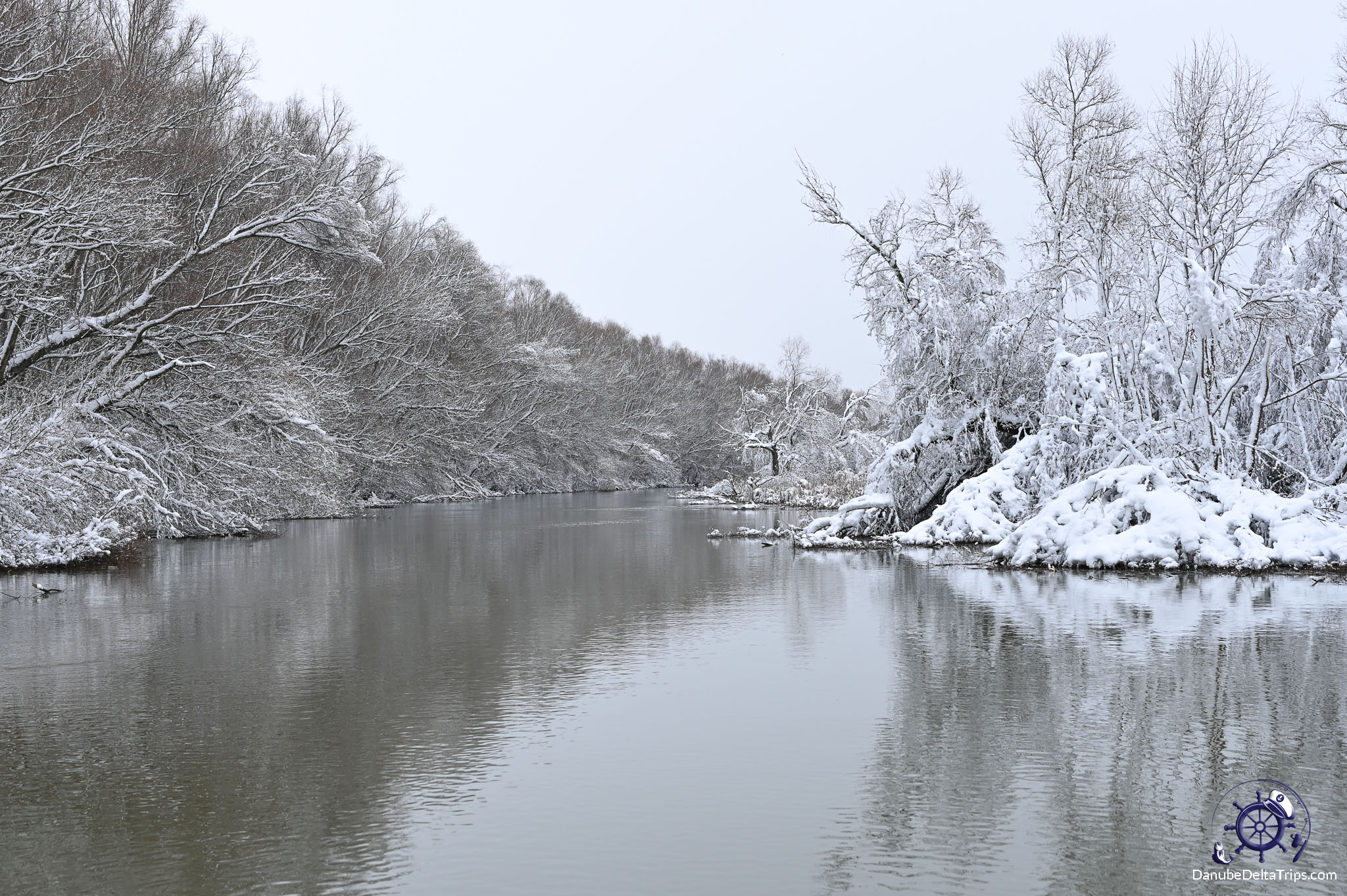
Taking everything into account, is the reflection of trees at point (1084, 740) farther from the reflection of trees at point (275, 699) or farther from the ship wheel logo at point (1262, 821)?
the reflection of trees at point (275, 699)

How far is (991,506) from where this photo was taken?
933 inches

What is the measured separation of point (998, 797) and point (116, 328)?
77.2 feet

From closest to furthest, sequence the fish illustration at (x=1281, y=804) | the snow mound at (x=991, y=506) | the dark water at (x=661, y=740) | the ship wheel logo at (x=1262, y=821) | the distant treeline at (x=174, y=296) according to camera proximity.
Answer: the dark water at (x=661, y=740) < the ship wheel logo at (x=1262, y=821) < the fish illustration at (x=1281, y=804) < the distant treeline at (x=174, y=296) < the snow mound at (x=991, y=506)

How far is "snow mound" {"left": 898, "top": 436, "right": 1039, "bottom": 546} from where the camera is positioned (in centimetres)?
2347

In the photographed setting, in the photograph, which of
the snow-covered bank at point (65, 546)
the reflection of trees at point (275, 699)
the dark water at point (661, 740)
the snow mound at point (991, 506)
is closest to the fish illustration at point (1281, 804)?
the dark water at point (661, 740)

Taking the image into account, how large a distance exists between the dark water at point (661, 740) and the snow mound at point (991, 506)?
8.01 m

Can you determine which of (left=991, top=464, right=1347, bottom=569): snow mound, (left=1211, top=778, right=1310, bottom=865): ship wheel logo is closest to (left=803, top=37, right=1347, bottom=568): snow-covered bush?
(left=991, top=464, right=1347, bottom=569): snow mound

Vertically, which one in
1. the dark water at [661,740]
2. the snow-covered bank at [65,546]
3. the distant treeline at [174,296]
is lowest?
the dark water at [661,740]

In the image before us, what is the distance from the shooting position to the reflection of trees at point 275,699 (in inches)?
219

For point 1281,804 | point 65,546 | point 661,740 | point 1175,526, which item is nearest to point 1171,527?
point 1175,526

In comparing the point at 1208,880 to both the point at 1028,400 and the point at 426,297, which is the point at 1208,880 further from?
the point at 426,297

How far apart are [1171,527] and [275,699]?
14336 millimetres

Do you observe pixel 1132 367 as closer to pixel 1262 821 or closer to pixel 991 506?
pixel 991 506

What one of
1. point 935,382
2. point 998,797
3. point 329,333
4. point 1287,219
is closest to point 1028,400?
point 935,382
